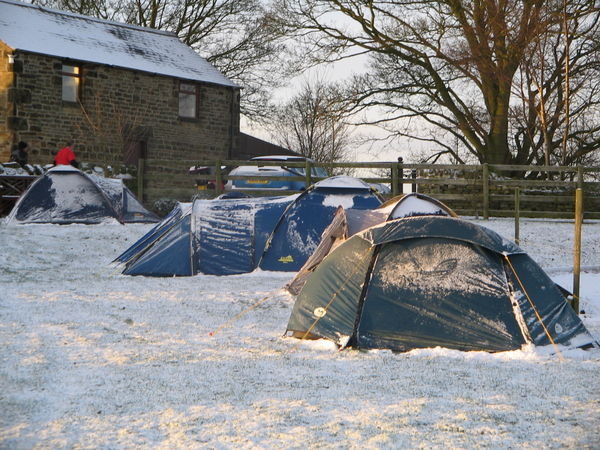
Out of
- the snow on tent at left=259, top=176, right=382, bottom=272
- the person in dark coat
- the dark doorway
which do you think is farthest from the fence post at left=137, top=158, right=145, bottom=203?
the snow on tent at left=259, top=176, right=382, bottom=272

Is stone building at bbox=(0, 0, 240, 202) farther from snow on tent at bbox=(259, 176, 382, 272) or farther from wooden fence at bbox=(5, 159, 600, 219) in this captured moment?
snow on tent at bbox=(259, 176, 382, 272)

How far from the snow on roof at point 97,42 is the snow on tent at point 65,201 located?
9323 millimetres

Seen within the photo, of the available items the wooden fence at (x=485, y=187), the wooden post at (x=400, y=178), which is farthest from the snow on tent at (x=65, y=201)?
the wooden post at (x=400, y=178)

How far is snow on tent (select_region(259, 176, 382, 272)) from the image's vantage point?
A: 11828mm

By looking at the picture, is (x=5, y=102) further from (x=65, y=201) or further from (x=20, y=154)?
(x=65, y=201)

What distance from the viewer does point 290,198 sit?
484 inches

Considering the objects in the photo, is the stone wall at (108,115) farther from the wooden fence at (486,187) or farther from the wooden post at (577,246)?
the wooden post at (577,246)

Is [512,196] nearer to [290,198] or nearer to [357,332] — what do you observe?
[290,198]

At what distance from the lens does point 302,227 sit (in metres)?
11.9

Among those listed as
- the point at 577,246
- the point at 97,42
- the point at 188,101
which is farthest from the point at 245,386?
the point at 188,101

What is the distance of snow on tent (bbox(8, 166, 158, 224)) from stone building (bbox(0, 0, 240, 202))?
861 centimetres

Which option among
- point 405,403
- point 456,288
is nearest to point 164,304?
point 456,288

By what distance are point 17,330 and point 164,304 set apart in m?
1.99

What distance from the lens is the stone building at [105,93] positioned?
2478cm
